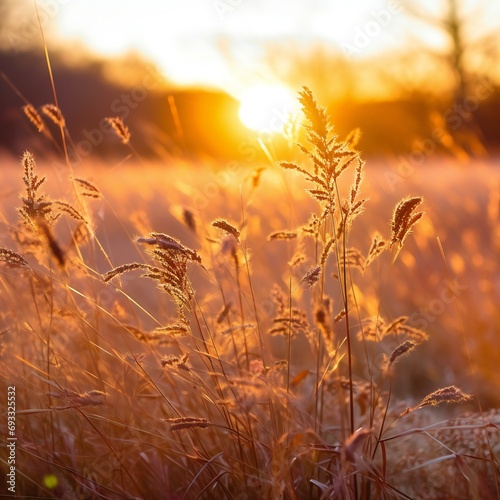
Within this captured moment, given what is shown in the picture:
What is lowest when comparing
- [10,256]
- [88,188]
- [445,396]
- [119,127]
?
[445,396]

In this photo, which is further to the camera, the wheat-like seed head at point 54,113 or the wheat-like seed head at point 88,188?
the wheat-like seed head at point 54,113

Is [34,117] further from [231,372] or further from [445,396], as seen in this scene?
[445,396]

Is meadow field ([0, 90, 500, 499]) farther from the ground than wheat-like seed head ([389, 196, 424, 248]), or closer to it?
closer to it

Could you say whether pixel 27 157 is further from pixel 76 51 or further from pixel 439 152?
pixel 76 51

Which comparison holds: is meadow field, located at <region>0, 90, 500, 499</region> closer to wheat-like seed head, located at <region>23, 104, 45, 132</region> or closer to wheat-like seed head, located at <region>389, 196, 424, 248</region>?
wheat-like seed head, located at <region>389, 196, 424, 248</region>

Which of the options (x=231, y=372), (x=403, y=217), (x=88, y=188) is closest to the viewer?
(x=403, y=217)

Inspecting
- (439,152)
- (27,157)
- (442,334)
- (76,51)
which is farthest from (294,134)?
(76,51)

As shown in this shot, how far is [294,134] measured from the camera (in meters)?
1.72

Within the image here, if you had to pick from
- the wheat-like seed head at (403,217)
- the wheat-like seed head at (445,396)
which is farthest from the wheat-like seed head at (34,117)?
the wheat-like seed head at (445,396)

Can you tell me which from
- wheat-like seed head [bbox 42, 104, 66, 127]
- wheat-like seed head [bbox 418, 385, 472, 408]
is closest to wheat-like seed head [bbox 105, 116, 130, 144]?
wheat-like seed head [bbox 42, 104, 66, 127]

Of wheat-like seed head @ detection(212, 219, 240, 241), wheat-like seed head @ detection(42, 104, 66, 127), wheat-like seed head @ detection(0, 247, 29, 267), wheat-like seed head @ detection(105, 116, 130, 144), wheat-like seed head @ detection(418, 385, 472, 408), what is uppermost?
wheat-like seed head @ detection(42, 104, 66, 127)

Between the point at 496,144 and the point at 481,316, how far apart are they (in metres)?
23.4

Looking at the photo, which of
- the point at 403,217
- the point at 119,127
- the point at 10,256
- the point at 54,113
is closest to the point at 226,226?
the point at 403,217

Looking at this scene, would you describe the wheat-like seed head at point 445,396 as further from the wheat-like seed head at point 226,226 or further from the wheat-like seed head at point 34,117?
the wheat-like seed head at point 34,117
